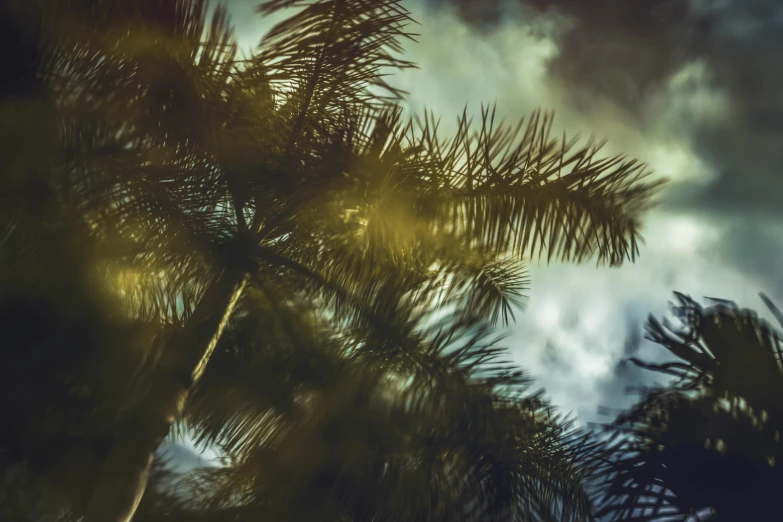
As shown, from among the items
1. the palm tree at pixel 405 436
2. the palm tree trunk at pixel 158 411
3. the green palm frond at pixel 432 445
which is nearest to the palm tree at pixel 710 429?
the palm tree at pixel 405 436

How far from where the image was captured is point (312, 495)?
6.48ft

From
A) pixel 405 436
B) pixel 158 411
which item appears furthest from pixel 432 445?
pixel 158 411

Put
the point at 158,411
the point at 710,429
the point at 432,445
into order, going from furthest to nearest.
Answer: the point at 432,445
the point at 158,411
the point at 710,429

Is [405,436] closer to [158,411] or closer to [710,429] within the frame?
[158,411]

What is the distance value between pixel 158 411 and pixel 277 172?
89cm

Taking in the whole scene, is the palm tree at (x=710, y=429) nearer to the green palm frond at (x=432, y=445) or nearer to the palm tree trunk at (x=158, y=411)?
the green palm frond at (x=432, y=445)

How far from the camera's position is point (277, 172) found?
5.83ft

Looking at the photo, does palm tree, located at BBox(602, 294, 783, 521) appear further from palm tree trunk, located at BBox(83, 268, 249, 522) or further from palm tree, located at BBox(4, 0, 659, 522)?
palm tree trunk, located at BBox(83, 268, 249, 522)

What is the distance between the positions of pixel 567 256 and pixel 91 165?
5.69ft

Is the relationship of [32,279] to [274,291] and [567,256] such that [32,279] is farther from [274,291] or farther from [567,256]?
[567,256]

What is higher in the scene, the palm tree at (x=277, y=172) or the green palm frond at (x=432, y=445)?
the palm tree at (x=277, y=172)

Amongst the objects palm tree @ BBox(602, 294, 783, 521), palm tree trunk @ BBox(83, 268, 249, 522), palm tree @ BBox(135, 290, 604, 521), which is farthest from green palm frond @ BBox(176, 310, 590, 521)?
palm tree @ BBox(602, 294, 783, 521)

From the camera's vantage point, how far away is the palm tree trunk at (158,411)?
134 centimetres

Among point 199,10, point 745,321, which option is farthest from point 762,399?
point 199,10
